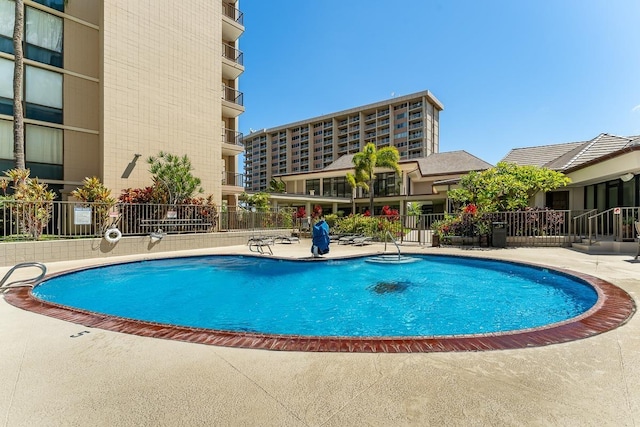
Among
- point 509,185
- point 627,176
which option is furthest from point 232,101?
point 627,176

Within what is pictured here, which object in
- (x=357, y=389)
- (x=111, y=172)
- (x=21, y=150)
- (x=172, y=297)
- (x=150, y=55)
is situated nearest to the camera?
(x=357, y=389)

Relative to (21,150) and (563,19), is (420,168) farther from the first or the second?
(21,150)

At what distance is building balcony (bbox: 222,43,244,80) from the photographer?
72.7 ft

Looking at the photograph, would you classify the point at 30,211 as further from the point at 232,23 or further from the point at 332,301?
the point at 232,23

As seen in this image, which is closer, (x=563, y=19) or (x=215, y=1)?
(x=563, y=19)

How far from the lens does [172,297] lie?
727 cm

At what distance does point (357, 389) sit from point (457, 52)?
20890 mm

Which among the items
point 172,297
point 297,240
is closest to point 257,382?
point 172,297

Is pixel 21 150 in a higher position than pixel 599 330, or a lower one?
higher

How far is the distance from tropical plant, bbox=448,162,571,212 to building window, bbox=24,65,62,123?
21.8 m

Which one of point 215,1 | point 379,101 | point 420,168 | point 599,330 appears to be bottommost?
point 599,330

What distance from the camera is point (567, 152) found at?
21000 millimetres

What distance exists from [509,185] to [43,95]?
2328cm

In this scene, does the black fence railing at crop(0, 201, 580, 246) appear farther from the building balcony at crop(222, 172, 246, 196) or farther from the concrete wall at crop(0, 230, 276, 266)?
the building balcony at crop(222, 172, 246, 196)
